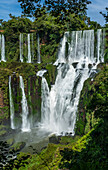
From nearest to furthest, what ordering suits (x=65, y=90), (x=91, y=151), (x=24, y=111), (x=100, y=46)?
(x=91, y=151)
(x=65, y=90)
(x=24, y=111)
(x=100, y=46)

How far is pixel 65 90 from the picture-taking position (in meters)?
17.2

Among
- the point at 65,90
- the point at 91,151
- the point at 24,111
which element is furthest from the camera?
the point at 24,111

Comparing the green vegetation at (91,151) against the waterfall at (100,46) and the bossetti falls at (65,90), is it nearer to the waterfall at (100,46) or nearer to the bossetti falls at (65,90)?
the bossetti falls at (65,90)

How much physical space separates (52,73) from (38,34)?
28.7 feet

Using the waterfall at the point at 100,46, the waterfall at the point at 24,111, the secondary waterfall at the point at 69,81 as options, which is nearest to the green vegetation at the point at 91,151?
the secondary waterfall at the point at 69,81

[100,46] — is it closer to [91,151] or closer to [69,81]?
[69,81]

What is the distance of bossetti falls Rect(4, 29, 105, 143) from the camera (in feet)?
53.6

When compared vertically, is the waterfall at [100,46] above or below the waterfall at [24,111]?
above

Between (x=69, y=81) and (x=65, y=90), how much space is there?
1.00m

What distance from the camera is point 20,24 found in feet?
82.0

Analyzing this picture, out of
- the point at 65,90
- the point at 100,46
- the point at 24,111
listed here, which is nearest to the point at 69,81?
the point at 65,90

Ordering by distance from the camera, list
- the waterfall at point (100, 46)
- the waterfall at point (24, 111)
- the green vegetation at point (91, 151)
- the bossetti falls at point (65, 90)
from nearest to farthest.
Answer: the green vegetation at point (91, 151), the bossetti falls at point (65, 90), the waterfall at point (24, 111), the waterfall at point (100, 46)

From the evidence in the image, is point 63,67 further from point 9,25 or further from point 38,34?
point 9,25

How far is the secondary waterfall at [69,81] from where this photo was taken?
16.4 m
